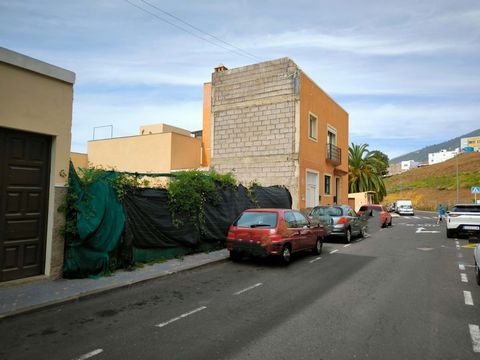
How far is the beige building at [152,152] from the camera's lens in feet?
94.6

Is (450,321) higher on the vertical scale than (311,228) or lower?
lower

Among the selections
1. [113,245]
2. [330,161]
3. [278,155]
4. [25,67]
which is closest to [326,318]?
[113,245]

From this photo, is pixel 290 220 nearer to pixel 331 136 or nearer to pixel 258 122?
pixel 258 122

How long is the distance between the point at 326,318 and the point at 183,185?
21.0 feet

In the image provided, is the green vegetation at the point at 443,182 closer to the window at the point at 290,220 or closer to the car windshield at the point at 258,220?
the window at the point at 290,220

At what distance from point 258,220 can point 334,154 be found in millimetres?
17810

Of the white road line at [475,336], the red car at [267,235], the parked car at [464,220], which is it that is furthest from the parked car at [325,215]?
the white road line at [475,336]

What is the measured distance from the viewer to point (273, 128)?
21188mm

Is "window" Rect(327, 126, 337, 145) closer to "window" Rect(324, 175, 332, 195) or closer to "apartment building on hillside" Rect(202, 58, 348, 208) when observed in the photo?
"apartment building on hillside" Rect(202, 58, 348, 208)

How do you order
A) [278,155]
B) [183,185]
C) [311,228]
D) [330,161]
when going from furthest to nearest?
[330,161] < [278,155] < [311,228] < [183,185]

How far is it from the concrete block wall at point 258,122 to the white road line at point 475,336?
15130mm

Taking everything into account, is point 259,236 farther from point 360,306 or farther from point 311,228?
point 360,306

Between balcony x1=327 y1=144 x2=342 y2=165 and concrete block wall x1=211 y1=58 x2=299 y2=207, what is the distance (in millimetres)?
5791

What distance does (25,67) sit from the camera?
274 inches
